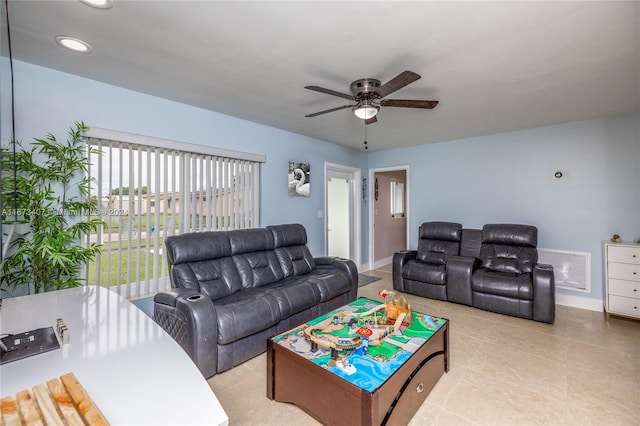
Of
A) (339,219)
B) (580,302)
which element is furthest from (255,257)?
(580,302)

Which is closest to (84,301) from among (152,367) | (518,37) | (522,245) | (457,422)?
(152,367)

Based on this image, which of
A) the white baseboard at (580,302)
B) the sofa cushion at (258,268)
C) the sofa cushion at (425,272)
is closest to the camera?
the sofa cushion at (258,268)

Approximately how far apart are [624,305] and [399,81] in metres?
3.66

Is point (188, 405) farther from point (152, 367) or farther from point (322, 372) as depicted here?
point (322, 372)

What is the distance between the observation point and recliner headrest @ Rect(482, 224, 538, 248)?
3713 millimetres

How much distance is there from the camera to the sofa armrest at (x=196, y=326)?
2088 mm

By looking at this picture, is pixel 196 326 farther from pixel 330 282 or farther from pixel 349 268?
pixel 349 268

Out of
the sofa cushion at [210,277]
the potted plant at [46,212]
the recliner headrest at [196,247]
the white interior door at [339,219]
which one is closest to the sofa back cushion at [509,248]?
the white interior door at [339,219]

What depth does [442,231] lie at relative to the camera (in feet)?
14.4

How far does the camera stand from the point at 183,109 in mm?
3127

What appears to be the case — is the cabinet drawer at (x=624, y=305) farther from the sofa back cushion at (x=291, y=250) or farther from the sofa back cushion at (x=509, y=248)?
the sofa back cushion at (x=291, y=250)

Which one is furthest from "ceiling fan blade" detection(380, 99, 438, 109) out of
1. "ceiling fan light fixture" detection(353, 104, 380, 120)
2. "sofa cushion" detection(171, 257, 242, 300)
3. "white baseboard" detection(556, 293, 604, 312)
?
"white baseboard" detection(556, 293, 604, 312)

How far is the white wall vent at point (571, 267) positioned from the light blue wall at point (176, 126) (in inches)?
132

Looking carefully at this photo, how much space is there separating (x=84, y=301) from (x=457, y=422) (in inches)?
87.8
